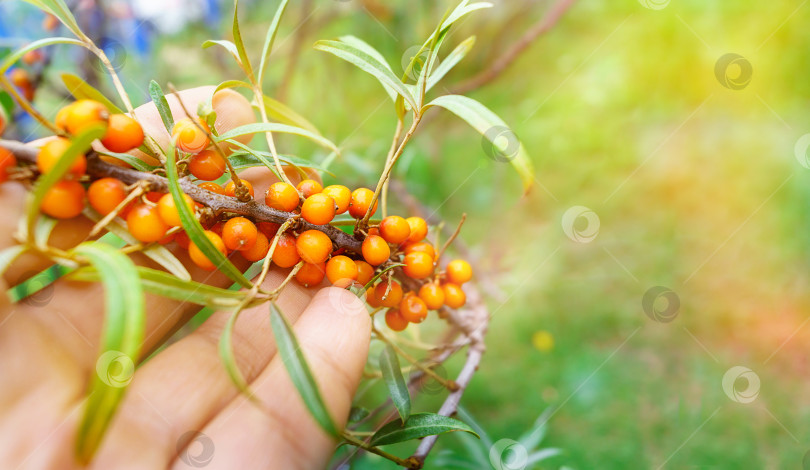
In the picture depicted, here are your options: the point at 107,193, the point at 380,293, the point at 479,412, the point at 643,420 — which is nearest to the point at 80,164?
the point at 107,193

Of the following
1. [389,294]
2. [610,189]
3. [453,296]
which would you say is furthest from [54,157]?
[610,189]

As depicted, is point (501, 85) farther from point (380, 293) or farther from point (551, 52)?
point (380, 293)

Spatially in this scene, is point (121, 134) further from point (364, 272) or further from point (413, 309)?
point (413, 309)

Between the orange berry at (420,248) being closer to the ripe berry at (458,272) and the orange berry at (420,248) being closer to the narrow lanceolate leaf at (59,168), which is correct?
the ripe berry at (458,272)

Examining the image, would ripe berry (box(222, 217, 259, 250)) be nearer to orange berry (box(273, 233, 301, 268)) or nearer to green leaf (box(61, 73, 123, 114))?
orange berry (box(273, 233, 301, 268))

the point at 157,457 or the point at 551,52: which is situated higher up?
the point at 551,52
